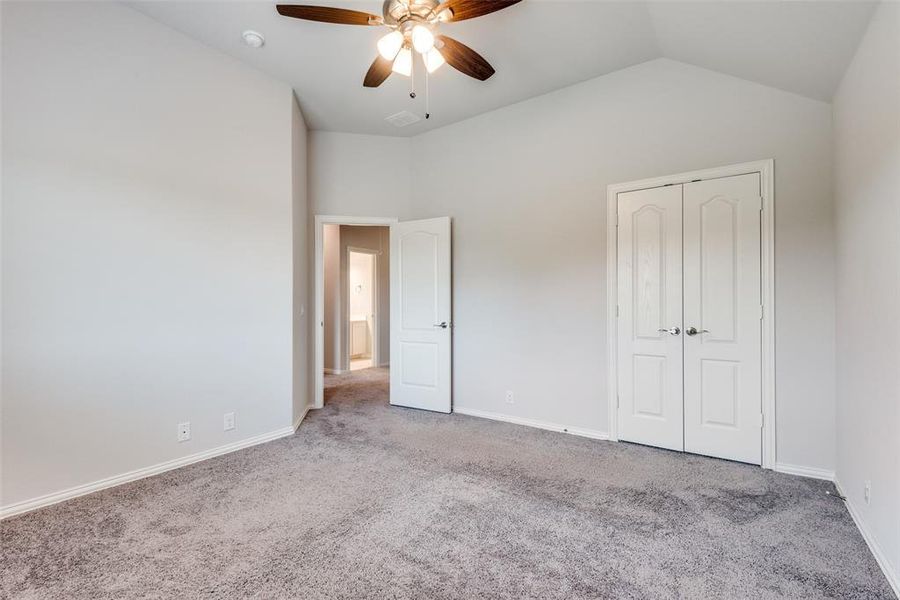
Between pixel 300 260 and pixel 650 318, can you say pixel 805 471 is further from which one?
pixel 300 260

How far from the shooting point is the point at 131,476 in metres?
2.54

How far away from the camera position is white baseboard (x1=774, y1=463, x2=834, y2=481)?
254 cm

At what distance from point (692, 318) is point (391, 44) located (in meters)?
2.75

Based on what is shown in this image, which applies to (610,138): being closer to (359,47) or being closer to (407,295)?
(359,47)

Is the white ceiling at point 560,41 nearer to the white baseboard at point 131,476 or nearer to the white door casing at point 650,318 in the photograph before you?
the white door casing at point 650,318

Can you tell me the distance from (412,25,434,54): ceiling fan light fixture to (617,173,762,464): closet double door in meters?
1.98

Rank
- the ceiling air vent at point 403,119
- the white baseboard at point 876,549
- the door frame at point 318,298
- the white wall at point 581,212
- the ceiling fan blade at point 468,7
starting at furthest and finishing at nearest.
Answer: the door frame at point 318,298 → the ceiling air vent at point 403,119 → the white wall at point 581,212 → the ceiling fan blade at point 468,7 → the white baseboard at point 876,549

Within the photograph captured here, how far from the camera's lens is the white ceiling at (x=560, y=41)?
6.97 feet

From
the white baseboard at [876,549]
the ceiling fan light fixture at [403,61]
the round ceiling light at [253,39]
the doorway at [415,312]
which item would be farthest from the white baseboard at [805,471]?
the round ceiling light at [253,39]

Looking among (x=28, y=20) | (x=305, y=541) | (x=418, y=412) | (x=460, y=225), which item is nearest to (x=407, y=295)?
(x=460, y=225)

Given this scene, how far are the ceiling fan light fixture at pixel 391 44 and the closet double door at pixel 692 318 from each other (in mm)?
2065

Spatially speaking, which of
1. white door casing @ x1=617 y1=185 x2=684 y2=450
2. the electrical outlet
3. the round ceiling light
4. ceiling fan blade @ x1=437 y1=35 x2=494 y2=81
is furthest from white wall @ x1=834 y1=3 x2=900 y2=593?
the electrical outlet

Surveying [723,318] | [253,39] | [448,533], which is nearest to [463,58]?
A: [253,39]

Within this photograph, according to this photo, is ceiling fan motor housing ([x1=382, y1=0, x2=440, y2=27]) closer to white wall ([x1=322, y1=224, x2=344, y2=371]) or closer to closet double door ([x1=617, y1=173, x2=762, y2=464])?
closet double door ([x1=617, y1=173, x2=762, y2=464])
